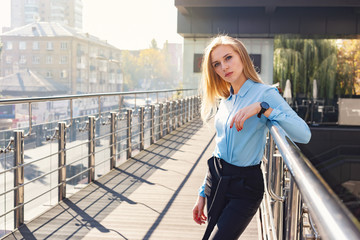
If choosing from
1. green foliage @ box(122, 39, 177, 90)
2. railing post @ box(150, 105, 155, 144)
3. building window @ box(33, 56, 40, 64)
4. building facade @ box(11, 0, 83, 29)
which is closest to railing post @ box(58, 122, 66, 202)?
railing post @ box(150, 105, 155, 144)

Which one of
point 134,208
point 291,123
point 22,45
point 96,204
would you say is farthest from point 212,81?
point 22,45

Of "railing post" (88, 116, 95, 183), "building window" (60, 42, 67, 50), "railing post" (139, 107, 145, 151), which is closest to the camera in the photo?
"railing post" (88, 116, 95, 183)

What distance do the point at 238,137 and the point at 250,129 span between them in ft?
0.16

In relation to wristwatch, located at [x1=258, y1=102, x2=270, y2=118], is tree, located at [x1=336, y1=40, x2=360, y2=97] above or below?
above

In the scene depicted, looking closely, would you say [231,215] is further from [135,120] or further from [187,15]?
[187,15]

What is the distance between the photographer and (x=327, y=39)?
63.0ft

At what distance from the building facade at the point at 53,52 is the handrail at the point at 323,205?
57287 millimetres

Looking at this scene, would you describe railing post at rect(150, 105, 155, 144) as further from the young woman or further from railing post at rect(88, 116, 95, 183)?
the young woman

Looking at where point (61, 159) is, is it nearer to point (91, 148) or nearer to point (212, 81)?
point (91, 148)

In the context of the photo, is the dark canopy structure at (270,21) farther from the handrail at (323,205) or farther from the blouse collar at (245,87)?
the handrail at (323,205)

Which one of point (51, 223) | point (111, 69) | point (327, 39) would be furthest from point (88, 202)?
point (111, 69)

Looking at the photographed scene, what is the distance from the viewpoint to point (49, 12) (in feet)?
351

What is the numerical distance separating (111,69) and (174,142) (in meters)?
73.3

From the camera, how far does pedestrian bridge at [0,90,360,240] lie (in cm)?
171
